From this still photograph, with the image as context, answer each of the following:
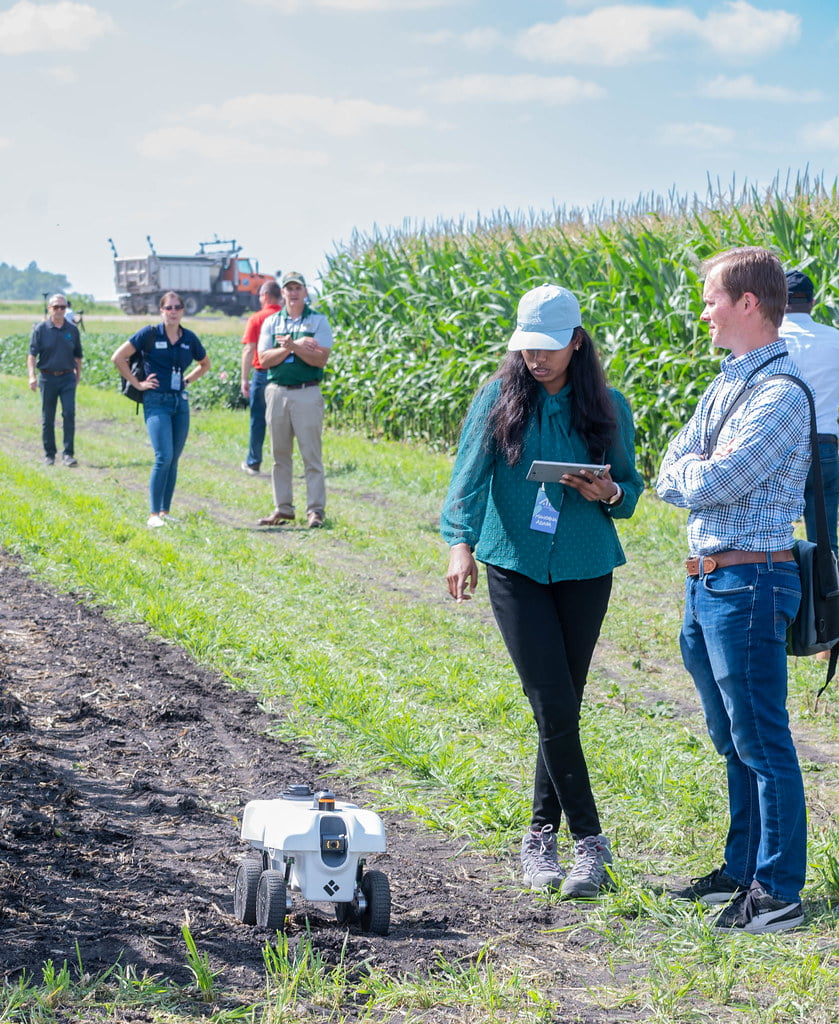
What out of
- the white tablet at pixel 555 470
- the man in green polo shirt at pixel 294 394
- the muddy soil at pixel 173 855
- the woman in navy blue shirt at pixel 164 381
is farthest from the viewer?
the man in green polo shirt at pixel 294 394

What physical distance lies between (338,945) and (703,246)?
1047 centimetres

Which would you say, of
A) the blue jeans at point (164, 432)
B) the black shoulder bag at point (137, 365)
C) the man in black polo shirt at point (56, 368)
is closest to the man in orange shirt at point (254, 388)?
the man in black polo shirt at point (56, 368)

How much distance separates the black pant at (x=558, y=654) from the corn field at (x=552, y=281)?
8051 millimetres

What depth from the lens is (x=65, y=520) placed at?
10.3 m

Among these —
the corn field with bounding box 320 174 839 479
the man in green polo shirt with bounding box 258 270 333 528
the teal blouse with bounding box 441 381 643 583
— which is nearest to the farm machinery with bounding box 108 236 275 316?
the corn field with bounding box 320 174 839 479

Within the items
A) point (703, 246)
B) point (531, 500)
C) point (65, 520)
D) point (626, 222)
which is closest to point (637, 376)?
point (703, 246)

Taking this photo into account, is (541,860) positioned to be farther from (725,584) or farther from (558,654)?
(725,584)

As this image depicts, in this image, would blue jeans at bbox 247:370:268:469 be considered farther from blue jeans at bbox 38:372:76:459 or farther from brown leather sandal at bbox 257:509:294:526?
brown leather sandal at bbox 257:509:294:526

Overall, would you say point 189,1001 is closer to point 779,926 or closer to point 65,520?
point 779,926

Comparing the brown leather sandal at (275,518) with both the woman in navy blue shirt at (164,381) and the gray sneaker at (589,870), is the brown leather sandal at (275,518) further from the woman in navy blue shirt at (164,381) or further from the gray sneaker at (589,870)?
the gray sneaker at (589,870)

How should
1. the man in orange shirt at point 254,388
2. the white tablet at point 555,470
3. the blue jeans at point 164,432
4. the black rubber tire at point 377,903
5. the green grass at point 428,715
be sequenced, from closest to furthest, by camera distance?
the green grass at point 428,715 → the black rubber tire at point 377,903 → the white tablet at point 555,470 → the blue jeans at point 164,432 → the man in orange shirt at point 254,388

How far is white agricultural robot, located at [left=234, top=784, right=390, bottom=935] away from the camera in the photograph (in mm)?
3281

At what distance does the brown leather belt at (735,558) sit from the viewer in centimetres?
341

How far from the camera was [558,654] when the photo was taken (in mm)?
3785
